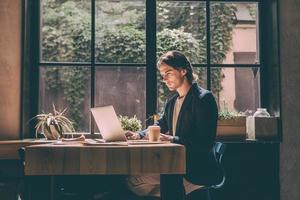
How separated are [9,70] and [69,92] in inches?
22.9

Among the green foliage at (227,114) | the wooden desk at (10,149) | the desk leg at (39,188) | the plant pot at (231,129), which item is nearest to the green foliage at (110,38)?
the green foliage at (227,114)

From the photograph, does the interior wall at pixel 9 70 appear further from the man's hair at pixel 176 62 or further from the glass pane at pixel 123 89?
the man's hair at pixel 176 62

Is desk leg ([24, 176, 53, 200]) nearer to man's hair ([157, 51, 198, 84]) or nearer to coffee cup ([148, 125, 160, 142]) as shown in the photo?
coffee cup ([148, 125, 160, 142])

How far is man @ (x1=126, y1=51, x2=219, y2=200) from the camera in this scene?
97.4 inches

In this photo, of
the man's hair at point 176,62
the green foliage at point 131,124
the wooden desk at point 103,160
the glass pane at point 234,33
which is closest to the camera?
the wooden desk at point 103,160

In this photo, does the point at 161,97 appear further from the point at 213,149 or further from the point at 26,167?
the point at 26,167

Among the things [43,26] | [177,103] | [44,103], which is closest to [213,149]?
[177,103]

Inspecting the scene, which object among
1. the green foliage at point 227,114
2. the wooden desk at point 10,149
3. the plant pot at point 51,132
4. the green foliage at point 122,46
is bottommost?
the wooden desk at point 10,149

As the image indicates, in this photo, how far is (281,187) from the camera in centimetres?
364

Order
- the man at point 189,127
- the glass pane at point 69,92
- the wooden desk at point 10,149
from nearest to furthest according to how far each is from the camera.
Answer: the man at point 189,127 < the wooden desk at point 10,149 < the glass pane at point 69,92

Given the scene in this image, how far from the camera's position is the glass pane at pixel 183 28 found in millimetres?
3916

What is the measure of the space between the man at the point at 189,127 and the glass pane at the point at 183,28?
85cm

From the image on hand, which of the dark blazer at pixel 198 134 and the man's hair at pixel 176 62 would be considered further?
the man's hair at pixel 176 62

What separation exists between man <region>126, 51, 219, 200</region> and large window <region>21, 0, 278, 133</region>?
76 cm
